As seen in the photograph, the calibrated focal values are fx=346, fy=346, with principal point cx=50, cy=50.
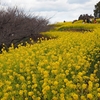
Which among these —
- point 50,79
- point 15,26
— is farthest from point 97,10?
point 50,79

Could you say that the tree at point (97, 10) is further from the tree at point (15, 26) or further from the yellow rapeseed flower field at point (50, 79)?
the yellow rapeseed flower field at point (50, 79)

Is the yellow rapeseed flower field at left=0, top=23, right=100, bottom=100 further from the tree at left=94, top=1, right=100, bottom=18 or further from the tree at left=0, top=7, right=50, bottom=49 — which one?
the tree at left=94, top=1, right=100, bottom=18

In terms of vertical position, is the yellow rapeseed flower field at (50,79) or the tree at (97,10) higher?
the yellow rapeseed flower field at (50,79)

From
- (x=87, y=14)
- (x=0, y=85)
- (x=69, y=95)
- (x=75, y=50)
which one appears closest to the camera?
(x=69, y=95)

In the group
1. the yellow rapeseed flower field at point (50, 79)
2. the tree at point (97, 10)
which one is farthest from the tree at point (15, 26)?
the tree at point (97, 10)

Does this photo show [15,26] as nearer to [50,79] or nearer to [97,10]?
[50,79]

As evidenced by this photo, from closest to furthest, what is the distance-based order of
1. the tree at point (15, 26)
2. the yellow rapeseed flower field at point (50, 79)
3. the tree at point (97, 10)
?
the yellow rapeseed flower field at point (50, 79) < the tree at point (15, 26) < the tree at point (97, 10)

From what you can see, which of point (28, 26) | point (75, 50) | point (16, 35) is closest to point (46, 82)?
point (75, 50)

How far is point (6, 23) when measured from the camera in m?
18.6

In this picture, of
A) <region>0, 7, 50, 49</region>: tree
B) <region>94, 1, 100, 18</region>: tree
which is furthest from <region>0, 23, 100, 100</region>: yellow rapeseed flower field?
<region>94, 1, 100, 18</region>: tree

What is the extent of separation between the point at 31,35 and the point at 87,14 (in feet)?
109

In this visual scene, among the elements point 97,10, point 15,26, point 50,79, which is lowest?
point 97,10

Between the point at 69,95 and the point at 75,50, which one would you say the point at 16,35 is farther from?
the point at 69,95

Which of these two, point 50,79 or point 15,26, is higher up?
point 50,79
